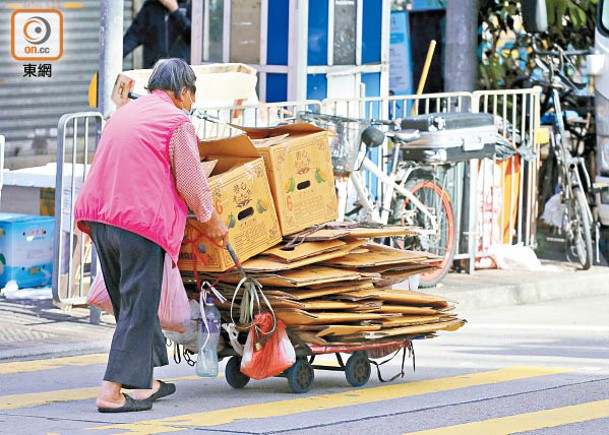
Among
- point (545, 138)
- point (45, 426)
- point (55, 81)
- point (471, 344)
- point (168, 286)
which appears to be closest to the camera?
point (45, 426)

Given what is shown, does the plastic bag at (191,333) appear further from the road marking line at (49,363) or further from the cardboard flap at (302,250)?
the road marking line at (49,363)

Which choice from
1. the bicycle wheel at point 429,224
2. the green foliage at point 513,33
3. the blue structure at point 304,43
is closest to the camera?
the bicycle wheel at point 429,224

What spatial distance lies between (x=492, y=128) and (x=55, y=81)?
5725 mm

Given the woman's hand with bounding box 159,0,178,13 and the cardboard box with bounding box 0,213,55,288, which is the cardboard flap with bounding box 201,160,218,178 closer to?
the cardboard box with bounding box 0,213,55,288

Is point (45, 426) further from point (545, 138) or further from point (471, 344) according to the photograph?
point (545, 138)

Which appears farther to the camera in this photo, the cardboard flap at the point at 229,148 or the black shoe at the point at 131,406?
the cardboard flap at the point at 229,148

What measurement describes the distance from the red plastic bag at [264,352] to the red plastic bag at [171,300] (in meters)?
0.35

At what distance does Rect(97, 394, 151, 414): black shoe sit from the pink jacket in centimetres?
74

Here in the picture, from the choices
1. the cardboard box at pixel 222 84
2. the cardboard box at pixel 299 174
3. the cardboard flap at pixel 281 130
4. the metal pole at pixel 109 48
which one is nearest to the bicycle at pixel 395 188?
the cardboard box at pixel 222 84

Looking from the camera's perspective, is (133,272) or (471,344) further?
(471,344)

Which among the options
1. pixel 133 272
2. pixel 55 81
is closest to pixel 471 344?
pixel 133 272

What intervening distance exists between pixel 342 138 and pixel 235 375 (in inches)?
124

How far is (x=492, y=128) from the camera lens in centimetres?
1259

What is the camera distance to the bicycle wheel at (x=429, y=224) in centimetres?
1235
